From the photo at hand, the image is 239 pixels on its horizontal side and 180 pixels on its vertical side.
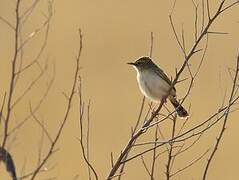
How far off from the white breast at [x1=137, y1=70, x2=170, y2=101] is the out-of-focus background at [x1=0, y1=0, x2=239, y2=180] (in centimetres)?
364

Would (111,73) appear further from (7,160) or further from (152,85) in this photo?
(7,160)

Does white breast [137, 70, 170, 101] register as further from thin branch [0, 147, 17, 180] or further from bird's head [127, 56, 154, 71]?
thin branch [0, 147, 17, 180]

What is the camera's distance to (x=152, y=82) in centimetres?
761

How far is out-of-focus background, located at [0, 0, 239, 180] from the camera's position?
12766mm

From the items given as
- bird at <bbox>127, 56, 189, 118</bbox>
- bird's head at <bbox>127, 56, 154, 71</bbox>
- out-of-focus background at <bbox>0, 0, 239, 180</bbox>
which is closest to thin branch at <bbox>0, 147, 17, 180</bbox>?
bird at <bbox>127, 56, 189, 118</bbox>

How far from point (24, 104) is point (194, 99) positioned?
2596 millimetres

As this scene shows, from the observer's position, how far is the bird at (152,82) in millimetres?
7511

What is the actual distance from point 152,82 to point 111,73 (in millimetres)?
8547

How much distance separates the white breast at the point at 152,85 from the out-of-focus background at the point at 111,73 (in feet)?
11.9

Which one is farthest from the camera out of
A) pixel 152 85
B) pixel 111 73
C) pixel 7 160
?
pixel 111 73

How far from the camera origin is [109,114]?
14430 millimetres

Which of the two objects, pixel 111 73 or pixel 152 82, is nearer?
pixel 152 82

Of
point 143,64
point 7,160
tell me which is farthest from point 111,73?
point 7,160

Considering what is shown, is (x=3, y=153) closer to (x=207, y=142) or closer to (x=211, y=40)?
(x=207, y=142)
